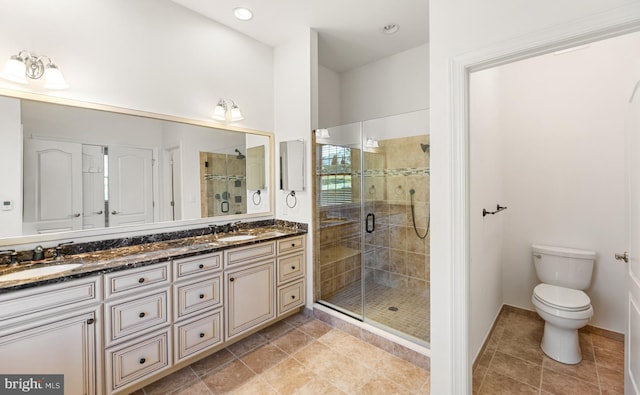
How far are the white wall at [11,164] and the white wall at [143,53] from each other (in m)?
0.16

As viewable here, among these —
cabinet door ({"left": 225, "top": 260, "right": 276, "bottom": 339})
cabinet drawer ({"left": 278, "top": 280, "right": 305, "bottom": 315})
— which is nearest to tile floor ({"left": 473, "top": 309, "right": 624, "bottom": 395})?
cabinet drawer ({"left": 278, "top": 280, "right": 305, "bottom": 315})

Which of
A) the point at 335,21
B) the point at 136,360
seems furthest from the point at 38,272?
the point at 335,21

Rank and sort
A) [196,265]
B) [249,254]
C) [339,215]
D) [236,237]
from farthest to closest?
[339,215] → [236,237] → [249,254] → [196,265]

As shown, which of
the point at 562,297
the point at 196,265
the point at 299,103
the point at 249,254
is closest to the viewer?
the point at 196,265

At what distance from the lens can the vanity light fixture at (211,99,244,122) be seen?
249cm

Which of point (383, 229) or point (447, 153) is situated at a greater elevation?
point (447, 153)

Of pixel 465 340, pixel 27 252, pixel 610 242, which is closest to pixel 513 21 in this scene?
pixel 465 340

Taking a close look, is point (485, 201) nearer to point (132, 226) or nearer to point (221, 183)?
point (221, 183)

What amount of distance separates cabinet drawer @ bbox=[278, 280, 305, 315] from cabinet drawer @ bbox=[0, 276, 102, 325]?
4.56 ft

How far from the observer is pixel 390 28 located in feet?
8.75

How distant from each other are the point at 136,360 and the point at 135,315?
11.0 inches

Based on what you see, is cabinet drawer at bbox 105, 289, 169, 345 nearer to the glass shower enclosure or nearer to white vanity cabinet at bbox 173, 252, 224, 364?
Result: white vanity cabinet at bbox 173, 252, 224, 364

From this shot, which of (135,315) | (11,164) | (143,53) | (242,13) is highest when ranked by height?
(242,13)

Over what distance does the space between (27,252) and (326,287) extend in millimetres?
2318
